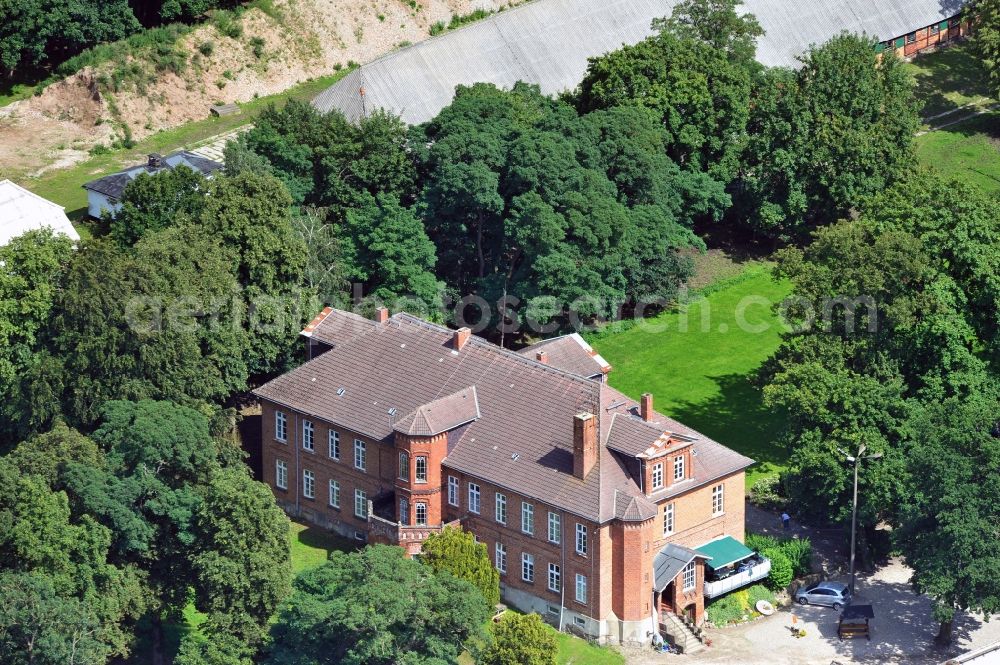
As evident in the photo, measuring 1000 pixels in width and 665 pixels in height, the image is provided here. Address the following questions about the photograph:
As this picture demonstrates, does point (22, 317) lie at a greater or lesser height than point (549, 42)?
lesser

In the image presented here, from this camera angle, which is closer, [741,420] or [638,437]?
[638,437]

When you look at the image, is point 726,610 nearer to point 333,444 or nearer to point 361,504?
point 361,504

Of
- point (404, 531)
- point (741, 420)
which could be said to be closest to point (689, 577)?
point (404, 531)

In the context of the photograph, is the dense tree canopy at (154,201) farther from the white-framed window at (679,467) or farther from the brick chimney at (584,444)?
the white-framed window at (679,467)

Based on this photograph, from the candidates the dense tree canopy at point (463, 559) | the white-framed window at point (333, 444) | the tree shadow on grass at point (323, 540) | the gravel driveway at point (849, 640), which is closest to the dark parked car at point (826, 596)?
the gravel driveway at point (849, 640)

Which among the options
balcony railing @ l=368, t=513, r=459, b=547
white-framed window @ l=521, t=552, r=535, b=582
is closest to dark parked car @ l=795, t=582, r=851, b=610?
white-framed window @ l=521, t=552, r=535, b=582
